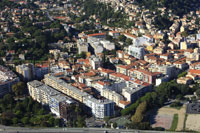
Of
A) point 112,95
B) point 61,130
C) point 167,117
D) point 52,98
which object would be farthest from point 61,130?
point 167,117

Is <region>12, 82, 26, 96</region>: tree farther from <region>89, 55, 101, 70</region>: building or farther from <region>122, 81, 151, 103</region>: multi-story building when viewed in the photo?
<region>122, 81, 151, 103</region>: multi-story building

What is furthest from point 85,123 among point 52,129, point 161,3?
point 161,3

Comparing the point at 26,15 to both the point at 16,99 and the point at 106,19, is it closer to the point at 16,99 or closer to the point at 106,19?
the point at 106,19

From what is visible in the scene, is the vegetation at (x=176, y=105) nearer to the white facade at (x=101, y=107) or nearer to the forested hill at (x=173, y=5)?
the white facade at (x=101, y=107)

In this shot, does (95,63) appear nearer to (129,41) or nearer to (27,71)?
(27,71)

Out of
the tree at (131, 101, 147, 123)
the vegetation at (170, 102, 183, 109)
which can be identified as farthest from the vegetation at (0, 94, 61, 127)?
the vegetation at (170, 102, 183, 109)
